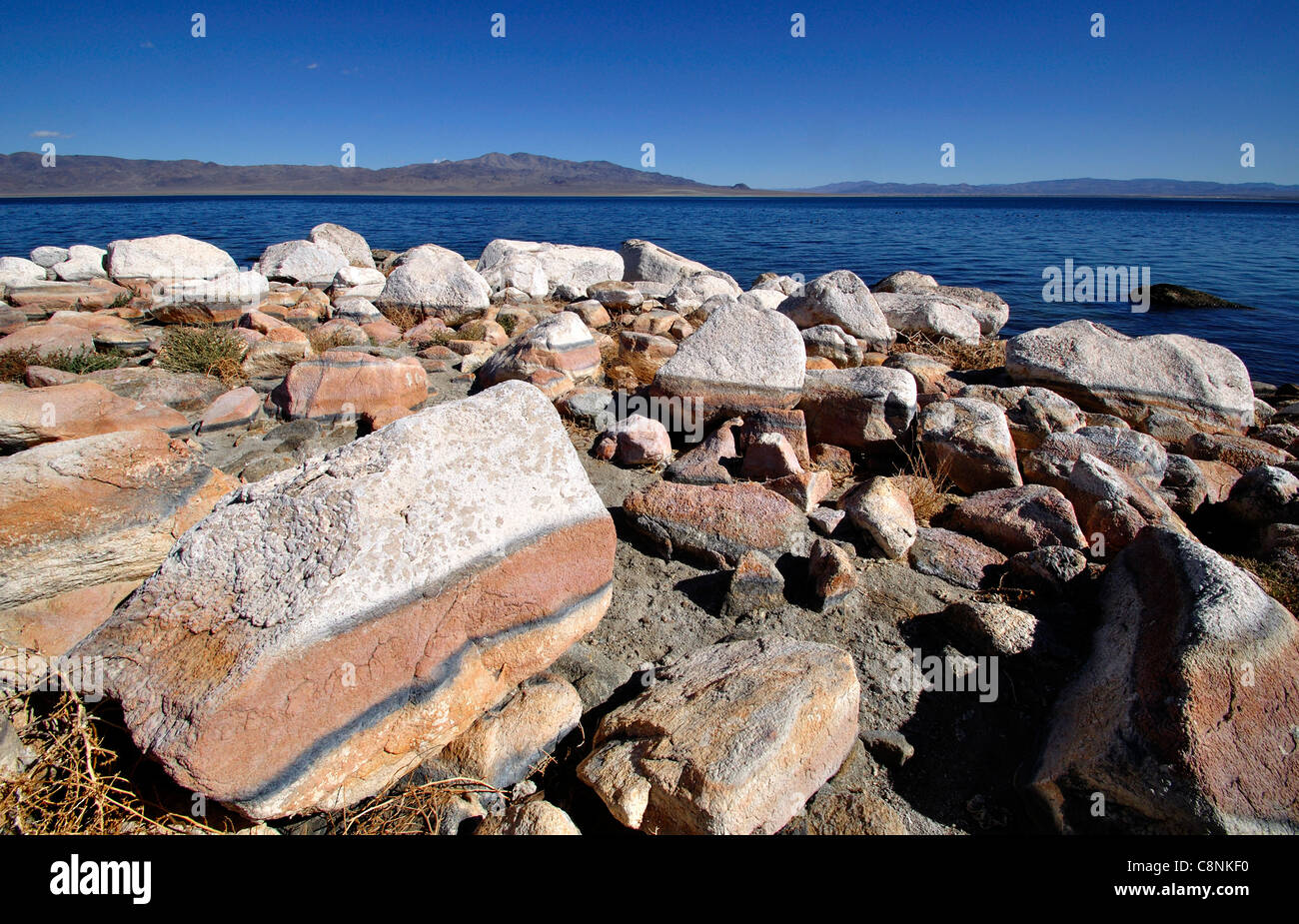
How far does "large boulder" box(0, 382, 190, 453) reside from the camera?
13.2ft

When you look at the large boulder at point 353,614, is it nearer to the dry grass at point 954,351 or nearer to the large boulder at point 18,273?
the dry grass at point 954,351

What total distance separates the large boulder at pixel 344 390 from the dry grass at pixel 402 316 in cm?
426

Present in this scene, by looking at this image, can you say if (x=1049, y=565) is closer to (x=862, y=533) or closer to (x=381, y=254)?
(x=862, y=533)

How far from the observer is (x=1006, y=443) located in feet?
15.6

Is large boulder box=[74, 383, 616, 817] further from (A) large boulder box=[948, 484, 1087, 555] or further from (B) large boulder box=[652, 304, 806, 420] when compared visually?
(B) large boulder box=[652, 304, 806, 420]

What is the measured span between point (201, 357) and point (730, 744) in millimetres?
6990

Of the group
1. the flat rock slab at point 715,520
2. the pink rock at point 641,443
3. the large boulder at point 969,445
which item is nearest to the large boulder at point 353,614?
the flat rock slab at point 715,520

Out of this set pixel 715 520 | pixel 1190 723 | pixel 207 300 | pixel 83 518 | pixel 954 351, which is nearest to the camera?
pixel 1190 723

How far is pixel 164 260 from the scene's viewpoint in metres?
13.5

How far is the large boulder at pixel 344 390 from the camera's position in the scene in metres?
5.59

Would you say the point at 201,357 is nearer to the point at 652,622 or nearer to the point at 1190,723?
the point at 652,622

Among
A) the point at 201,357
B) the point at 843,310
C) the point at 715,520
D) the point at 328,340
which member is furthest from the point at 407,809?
the point at 843,310

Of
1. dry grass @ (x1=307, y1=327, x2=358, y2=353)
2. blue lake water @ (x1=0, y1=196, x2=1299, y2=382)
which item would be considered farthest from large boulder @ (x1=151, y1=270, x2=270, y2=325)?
blue lake water @ (x1=0, y1=196, x2=1299, y2=382)

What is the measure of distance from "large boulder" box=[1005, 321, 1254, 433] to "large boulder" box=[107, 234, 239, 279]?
14411mm
